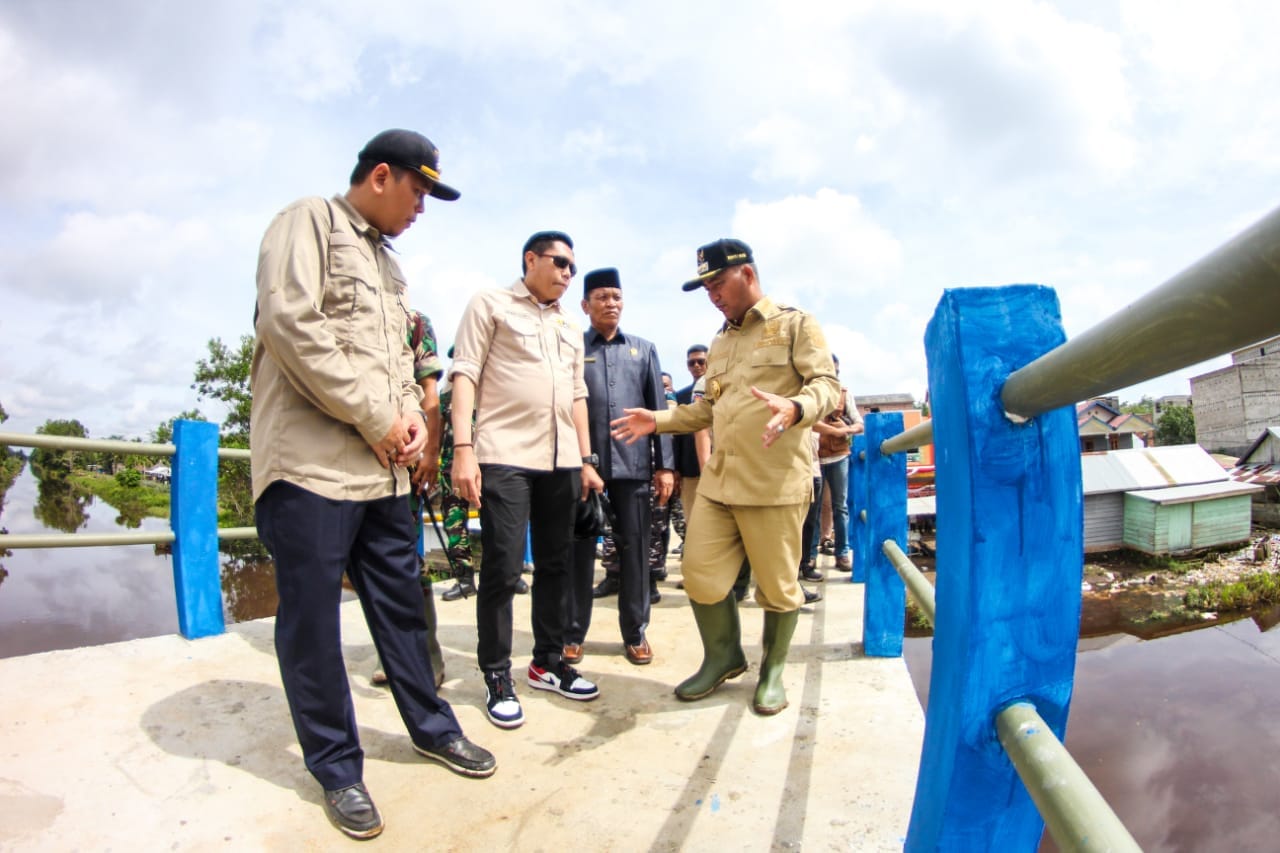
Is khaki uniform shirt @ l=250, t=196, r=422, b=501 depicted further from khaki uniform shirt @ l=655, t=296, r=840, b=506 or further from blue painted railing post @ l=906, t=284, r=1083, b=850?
blue painted railing post @ l=906, t=284, r=1083, b=850

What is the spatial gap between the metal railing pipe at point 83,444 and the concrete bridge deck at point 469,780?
0.87 meters

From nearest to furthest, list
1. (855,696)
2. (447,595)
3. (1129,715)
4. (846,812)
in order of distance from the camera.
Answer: (846,812)
(855,696)
(1129,715)
(447,595)

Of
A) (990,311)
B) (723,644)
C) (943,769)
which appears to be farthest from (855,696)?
(990,311)

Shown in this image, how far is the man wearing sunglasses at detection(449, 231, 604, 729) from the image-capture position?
2406mm

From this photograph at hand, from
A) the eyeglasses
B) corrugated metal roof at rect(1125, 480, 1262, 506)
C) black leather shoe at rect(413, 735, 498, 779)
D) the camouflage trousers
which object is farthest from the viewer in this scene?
corrugated metal roof at rect(1125, 480, 1262, 506)

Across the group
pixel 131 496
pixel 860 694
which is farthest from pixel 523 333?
pixel 131 496

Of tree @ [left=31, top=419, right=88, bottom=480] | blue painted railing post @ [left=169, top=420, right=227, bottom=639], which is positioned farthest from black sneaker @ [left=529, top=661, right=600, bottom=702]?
tree @ [left=31, top=419, right=88, bottom=480]

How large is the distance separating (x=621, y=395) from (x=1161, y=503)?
7.54 m

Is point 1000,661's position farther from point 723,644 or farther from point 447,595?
point 447,595

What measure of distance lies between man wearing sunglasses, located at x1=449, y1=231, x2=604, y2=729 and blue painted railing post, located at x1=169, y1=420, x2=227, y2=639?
1468mm

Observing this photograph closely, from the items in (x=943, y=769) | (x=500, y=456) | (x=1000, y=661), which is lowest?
(x=943, y=769)

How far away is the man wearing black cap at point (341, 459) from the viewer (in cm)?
171

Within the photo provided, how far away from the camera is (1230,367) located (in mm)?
27641

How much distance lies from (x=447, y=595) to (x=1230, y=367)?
35.1 m
